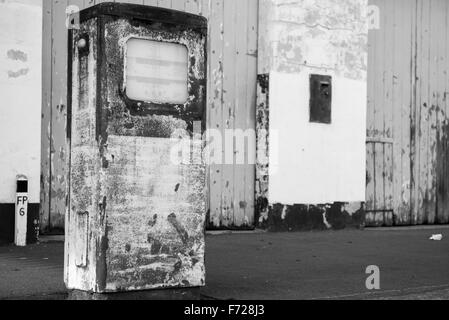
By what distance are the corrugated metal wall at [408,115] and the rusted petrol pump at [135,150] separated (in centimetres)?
646

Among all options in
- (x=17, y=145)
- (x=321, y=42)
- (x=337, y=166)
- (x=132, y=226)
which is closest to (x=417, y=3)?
(x=321, y=42)

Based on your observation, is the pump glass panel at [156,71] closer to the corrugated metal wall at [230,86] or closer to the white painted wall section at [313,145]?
the corrugated metal wall at [230,86]

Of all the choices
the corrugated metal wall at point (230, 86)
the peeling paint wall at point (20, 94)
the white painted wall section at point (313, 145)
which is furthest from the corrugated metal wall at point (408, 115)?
the peeling paint wall at point (20, 94)

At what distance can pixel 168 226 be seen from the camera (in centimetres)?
452

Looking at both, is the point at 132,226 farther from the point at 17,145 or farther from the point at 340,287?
the point at 17,145

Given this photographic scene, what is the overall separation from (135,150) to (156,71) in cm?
48

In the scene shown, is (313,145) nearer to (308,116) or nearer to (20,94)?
(308,116)

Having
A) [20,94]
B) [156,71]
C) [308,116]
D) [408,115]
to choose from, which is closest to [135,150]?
[156,71]

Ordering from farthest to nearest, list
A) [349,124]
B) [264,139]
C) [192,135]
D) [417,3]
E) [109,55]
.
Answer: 1. [417,3]
2. [349,124]
3. [264,139]
4. [192,135]
5. [109,55]

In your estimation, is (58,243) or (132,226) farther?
(58,243)

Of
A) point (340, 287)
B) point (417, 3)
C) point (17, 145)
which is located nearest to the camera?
point (340, 287)

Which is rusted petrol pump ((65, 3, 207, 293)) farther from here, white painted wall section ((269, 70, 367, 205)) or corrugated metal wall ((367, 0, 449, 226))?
corrugated metal wall ((367, 0, 449, 226))

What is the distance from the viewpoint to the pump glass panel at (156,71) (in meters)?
4.41

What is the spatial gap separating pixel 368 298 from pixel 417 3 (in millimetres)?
7400
